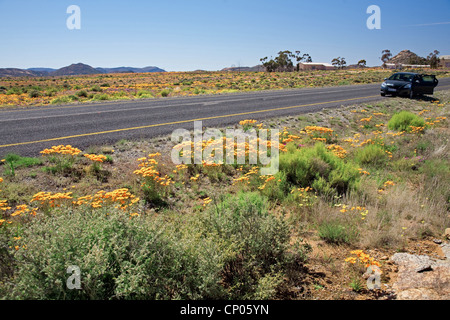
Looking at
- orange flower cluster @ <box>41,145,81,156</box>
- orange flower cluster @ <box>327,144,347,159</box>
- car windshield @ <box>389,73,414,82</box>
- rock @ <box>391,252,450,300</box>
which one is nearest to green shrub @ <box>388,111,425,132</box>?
orange flower cluster @ <box>327,144,347,159</box>

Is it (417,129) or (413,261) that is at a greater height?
(417,129)

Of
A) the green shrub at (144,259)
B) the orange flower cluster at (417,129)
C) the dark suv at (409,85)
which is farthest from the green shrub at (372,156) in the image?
the dark suv at (409,85)

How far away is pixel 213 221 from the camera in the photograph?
3473 millimetres

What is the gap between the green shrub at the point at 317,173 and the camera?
17.5 feet

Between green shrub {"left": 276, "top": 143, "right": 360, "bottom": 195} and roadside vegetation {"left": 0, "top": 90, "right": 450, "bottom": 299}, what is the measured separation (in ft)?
0.08

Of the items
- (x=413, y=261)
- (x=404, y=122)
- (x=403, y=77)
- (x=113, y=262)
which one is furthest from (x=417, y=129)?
(x=403, y=77)

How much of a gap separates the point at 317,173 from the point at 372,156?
2425 millimetres

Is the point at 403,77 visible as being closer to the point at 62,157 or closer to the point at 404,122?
the point at 404,122

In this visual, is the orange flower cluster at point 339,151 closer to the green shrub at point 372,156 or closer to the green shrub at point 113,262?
the green shrub at point 372,156

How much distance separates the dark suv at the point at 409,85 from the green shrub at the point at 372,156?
42.9ft

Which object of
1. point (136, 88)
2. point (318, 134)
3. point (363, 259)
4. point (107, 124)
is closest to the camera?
point (363, 259)

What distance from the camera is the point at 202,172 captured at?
6.02 metres
